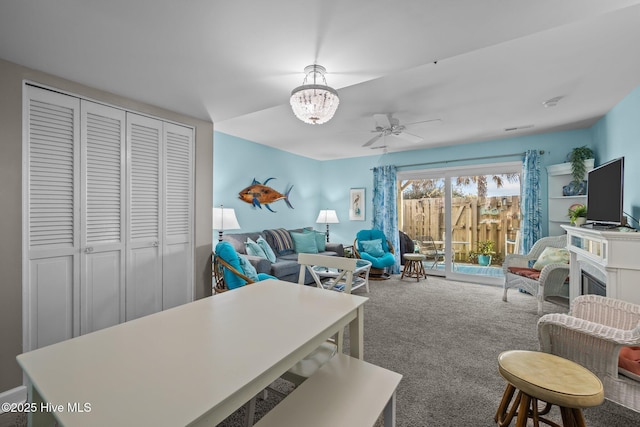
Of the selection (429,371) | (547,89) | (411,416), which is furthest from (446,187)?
(411,416)

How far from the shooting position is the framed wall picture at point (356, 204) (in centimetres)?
615

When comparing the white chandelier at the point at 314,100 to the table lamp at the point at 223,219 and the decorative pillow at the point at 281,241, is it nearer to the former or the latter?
the table lamp at the point at 223,219

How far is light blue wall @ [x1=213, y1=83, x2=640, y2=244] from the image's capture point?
3.01m

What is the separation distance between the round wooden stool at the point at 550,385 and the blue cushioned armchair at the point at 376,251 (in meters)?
3.55

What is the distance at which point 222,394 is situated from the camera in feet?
2.55

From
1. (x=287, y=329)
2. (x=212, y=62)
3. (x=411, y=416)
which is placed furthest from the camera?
(x=212, y=62)

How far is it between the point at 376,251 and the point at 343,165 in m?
2.25

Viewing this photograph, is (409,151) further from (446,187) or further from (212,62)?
(212,62)

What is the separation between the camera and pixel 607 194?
2.48 meters

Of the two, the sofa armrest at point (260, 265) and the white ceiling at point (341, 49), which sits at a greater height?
the white ceiling at point (341, 49)

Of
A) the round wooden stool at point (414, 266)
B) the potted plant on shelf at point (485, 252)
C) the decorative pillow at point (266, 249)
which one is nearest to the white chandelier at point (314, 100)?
the decorative pillow at point (266, 249)

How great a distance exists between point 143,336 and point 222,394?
57cm

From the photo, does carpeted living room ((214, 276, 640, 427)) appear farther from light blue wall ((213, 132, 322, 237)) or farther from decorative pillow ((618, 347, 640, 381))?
light blue wall ((213, 132, 322, 237))

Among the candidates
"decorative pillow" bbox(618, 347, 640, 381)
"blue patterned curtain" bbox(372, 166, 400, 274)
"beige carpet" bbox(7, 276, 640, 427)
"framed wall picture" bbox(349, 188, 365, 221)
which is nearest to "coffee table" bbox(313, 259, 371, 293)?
"beige carpet" bbox(7, 276, 640, 427)
